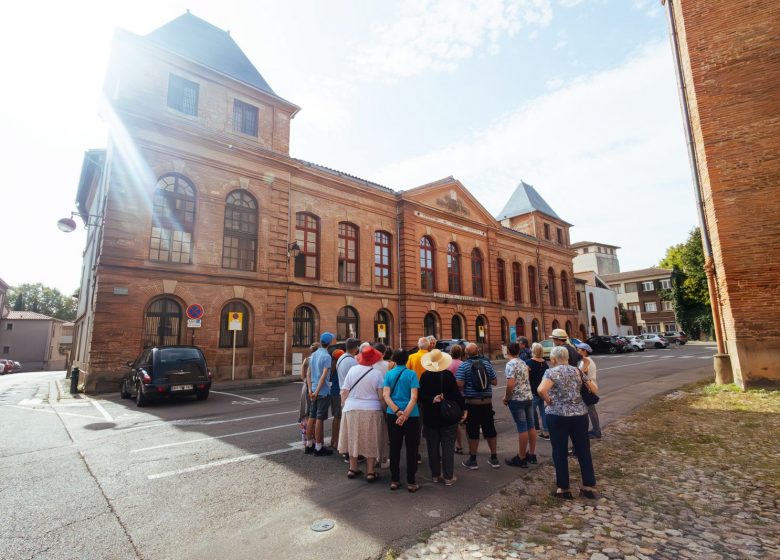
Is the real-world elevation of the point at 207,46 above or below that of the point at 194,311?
above

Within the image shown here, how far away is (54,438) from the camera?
7.08 m

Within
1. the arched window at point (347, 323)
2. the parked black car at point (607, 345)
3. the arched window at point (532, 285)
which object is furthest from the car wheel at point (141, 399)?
the parked black car at point (607, 345)

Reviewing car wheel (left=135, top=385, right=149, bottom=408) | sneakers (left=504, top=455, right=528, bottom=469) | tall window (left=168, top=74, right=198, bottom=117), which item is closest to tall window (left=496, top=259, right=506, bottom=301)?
tall window (left=168, top=74, right=198, bottom=117)

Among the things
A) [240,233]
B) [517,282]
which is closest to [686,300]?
[517,282]

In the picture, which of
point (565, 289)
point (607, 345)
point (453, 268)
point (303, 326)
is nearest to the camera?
point (303, 326)

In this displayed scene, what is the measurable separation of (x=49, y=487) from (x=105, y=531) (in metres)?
1.85

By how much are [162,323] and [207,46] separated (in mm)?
14109

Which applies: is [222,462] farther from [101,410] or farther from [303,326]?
[303,326]

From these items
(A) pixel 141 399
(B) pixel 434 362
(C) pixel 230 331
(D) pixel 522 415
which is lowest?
(A) pixel 141 399

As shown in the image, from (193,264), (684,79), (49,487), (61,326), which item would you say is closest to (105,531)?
(49,487)

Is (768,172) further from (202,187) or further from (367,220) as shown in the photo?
(202,187)

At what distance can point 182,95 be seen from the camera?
56.5ft

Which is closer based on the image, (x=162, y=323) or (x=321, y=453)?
(x=321, y=453)

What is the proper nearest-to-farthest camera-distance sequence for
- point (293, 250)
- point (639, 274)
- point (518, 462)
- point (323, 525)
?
point (323, 525) < point (518, 462) < point (293, 250) < point (639, 274)
